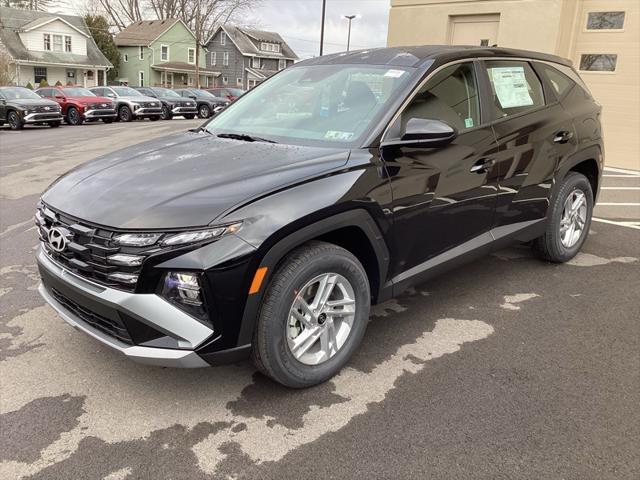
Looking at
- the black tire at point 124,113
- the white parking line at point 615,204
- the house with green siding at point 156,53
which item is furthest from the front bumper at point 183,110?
the house with green siding at point 156,53

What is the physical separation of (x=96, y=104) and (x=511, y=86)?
2166cm

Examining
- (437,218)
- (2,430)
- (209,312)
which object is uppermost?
(437,218)

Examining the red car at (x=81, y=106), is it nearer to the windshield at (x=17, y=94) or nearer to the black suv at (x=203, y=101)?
the windshield at (x=17, y=94)

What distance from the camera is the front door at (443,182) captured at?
319 cm

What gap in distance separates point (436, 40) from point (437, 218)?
10.6 meters

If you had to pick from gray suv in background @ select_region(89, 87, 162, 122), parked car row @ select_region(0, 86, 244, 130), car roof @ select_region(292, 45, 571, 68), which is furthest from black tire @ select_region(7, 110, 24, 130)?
car roof @ select_region(292, 45, 571, 68)

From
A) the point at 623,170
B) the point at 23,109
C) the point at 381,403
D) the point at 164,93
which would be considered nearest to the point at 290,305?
the point at 381,403

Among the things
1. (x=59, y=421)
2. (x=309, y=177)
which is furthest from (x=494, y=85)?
(x=59, y=421)

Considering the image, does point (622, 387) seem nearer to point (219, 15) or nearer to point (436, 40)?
A: point (436, 40)

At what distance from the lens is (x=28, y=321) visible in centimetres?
372

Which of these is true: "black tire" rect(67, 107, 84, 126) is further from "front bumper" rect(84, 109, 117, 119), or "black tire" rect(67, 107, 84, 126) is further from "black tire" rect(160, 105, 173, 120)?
"black tire" rect(160, 105, 173, 120)

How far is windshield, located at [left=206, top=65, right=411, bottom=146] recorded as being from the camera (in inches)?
130

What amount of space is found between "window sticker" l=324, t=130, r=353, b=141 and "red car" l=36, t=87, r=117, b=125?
21642mm

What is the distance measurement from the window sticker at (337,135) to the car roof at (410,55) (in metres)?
0.69
